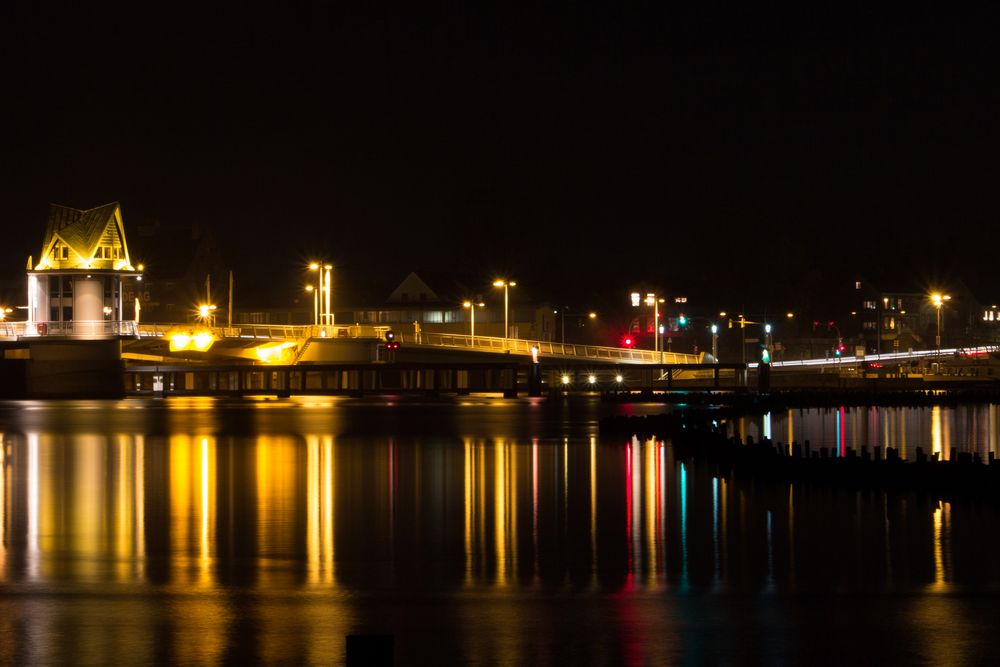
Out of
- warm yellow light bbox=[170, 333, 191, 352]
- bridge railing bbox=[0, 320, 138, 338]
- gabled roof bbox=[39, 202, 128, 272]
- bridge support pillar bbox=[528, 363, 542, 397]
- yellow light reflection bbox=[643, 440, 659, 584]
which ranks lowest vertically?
yellow light reflection bbox=[643, 440, 659, 584]

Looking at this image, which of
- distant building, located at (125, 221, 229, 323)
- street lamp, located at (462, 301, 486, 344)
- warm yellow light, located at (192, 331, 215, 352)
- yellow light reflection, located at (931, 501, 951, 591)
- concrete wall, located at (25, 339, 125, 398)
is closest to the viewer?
yellow light reflection, located at (931, 501, 951, 591)

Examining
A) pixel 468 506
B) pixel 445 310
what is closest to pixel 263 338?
pixel 445 310

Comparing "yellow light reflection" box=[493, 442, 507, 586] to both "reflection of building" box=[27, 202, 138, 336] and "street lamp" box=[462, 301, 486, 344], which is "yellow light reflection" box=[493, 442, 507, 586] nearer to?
"reflection of building" box=[27, 202, 138, 336]

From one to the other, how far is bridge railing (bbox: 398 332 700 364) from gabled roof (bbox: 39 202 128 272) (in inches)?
871

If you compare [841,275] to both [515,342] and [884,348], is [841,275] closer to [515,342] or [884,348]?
[884,348]

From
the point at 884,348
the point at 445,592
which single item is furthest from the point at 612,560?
the point at 884,348

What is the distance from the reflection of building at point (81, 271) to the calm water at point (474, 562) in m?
54.3

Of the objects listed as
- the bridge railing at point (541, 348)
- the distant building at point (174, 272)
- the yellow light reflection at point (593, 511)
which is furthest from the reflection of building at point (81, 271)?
the yellow light reflection at point (593, 511)

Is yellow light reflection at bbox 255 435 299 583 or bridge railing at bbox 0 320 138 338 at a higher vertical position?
bridge railing at bbox 0 320 138 338

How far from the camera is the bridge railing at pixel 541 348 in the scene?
330 feet

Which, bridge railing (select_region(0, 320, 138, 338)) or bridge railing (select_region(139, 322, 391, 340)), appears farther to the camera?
bridge railing (select_region(139, 322, 391, 340))

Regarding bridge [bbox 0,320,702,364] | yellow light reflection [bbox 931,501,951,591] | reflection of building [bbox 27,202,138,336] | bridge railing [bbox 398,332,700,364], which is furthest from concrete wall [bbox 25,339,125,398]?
yellow light reflection [bbox 931,501,951,591]

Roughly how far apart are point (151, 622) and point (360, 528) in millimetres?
7669

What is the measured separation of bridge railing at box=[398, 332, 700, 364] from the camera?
3962 inches
